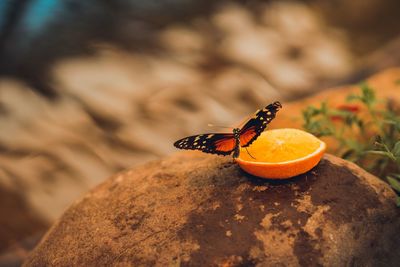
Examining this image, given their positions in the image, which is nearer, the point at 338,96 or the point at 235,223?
the point at 235,223

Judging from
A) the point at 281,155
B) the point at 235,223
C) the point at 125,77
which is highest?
the point at 281,155

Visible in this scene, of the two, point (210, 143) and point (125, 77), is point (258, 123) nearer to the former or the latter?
point (210, 143)

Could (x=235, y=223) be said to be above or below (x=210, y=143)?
below

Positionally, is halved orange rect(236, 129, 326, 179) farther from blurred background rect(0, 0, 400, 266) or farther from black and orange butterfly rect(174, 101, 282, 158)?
blurred background rect(0, 0, 400, 266)

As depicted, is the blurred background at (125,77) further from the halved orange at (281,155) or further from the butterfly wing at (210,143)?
the halved orange at (281,155)

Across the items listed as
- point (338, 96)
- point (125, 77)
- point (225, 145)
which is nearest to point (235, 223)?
point (225, 145)

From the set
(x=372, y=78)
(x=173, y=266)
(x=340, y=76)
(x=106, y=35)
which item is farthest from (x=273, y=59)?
(x=173, y=266)

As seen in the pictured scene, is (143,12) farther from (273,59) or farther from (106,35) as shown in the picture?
(273,59)

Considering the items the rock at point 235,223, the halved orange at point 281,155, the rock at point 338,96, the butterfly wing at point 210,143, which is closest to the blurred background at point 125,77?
the rock at point 338,96
